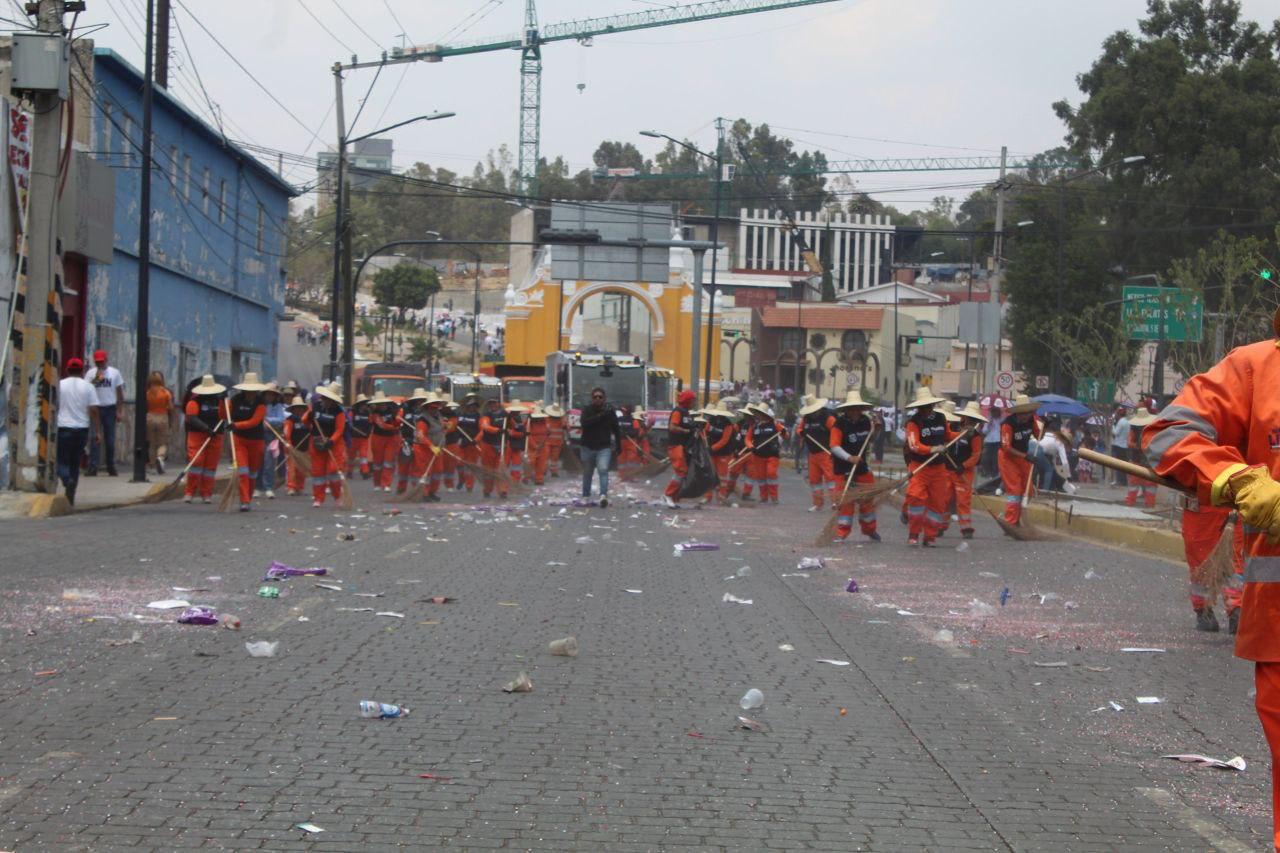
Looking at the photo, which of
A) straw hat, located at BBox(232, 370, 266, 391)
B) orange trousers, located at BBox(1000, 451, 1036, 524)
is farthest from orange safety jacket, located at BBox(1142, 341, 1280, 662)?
straw hat, located at BBox(232, 370, 266, 391)

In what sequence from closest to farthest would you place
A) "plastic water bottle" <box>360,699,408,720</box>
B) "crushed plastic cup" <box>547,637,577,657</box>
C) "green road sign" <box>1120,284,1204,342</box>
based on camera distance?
"plastic water bottle" <box>360,699,408,720</box>
"crushed plastic cup" <box>547,637,577,657</box>
"green road sign" <box>1120,284,1204,342</box>

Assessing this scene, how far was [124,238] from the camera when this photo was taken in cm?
2994

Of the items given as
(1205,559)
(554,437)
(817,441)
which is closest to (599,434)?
(817,441)

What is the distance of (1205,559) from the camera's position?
10375 mm

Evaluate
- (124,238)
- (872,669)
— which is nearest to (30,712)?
(872,669)

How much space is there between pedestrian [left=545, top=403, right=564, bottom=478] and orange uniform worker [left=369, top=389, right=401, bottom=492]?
7191mm

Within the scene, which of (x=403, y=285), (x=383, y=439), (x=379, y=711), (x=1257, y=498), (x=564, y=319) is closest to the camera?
(x=1257, y=498)

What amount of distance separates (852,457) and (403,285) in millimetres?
74563

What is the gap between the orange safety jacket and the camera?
12.8ft

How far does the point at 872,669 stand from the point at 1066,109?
42951mm

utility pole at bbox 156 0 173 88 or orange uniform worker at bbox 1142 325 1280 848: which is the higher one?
utility pole at bbox 156 0 173 88

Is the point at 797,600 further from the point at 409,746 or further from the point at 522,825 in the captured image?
the point at 522,825

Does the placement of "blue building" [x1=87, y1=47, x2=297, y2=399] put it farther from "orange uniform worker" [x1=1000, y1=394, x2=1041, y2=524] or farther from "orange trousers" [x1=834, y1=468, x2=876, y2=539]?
"orange uniform worker" [x1=1000, y1=394, x2=1041, y2=524]

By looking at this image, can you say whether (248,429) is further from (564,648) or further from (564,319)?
(564,319)
